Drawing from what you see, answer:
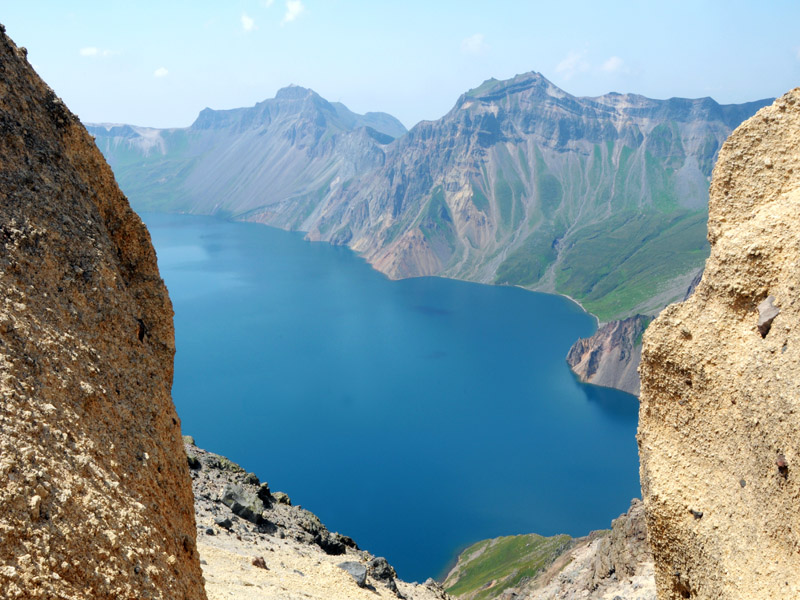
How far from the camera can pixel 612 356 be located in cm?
16575

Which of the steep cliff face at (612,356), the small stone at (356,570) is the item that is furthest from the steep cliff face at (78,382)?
the steep cliff face at (612,356)

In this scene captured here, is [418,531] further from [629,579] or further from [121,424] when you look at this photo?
[121,424]

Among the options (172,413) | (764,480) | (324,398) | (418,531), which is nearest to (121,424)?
(172,413)

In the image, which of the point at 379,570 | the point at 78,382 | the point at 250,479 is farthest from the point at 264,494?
the point at 78,382

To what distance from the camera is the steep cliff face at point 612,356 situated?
531 ft

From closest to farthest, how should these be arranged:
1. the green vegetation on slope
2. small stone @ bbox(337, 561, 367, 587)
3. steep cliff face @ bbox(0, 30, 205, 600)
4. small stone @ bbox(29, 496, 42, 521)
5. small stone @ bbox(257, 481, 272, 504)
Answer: small stone @ bbox(29, 496, 42, 521)
steep cliff face @ bbox(0, 30, 205, 600)
small stone @ bbox(337, 561, 367, 587)
small stone @ bbox(257, 481, 272, 504)
the green vegetation on slope

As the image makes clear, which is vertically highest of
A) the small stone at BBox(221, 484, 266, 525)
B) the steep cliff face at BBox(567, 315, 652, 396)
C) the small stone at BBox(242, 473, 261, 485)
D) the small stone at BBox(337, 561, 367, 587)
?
the steep cliff face at BBox(567, 315, 652, 396)

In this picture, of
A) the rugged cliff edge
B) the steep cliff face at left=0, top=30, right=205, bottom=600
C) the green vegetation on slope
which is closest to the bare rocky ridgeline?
the steep cliff face at left=0, top=30, right=205, bottom=600

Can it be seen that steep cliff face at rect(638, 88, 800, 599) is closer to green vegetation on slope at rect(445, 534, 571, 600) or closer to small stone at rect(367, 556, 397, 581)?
small stone at rect(367, 556, 397, 581)

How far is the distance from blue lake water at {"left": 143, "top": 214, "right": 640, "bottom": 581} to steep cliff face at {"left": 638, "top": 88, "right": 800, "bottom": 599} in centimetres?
7791

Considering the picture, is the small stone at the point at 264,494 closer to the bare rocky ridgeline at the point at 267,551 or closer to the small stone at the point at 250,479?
the bare rocky ridgeline at the point at 267,551

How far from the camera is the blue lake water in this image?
323ft

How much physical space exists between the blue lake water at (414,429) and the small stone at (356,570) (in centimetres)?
6322

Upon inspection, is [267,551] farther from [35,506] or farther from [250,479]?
[35,506]
